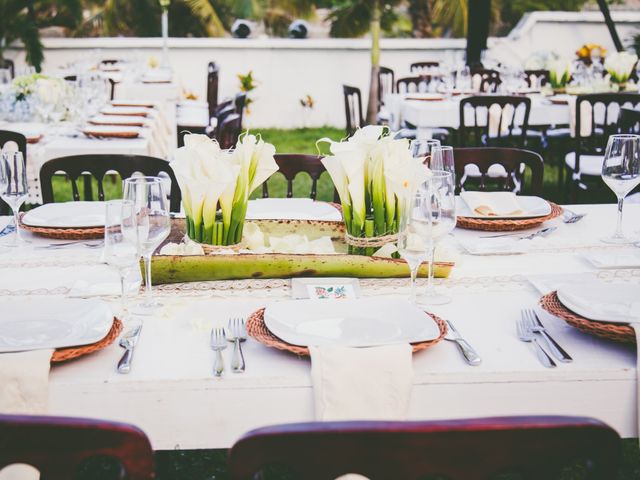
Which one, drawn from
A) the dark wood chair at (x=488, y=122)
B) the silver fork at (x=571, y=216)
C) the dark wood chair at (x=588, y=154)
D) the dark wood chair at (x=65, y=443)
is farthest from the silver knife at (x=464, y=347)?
the dark wood chair at (x=588, y=154)

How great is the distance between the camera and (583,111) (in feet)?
17.8

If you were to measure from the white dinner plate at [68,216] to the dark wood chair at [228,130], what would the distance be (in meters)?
1.62

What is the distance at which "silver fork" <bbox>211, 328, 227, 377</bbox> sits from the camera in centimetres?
136

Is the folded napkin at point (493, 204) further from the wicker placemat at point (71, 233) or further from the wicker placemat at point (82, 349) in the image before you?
the wicker placemat at point (82, 349)

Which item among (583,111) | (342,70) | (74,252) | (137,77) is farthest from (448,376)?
(342,70)

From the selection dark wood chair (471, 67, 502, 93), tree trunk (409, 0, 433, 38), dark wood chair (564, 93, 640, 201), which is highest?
tree trunk (409, 0, 433, 38)

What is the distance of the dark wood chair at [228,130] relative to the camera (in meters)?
4.09

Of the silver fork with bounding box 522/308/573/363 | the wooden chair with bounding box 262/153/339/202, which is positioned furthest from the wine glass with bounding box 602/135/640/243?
the wooden chair with bounding box 262/153/339/202

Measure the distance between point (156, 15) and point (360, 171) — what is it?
12.4 m

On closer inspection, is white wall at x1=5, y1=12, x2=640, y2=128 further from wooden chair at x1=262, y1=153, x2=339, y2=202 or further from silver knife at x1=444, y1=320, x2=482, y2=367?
silver knife at x1=444, y1=320, x2=482, y2=367

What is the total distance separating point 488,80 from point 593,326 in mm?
5488

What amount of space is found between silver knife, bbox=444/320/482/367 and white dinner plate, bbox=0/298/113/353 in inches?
24.1

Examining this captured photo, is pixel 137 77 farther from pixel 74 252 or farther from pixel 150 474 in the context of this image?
pixel 150 474

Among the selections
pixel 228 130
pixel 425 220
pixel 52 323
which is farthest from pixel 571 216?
pixel 228 130
